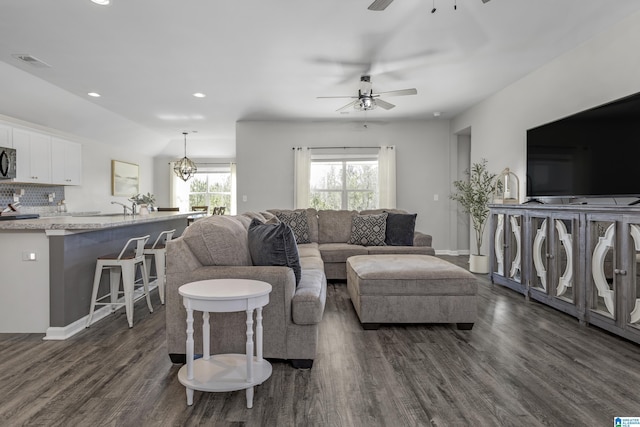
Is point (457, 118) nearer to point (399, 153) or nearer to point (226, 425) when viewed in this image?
point (399, 153)

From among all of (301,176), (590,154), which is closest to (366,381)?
(590,154)

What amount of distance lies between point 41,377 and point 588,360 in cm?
347

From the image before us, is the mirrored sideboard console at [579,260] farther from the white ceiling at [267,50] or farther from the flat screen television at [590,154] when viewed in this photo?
the white ceiling at [267,50]

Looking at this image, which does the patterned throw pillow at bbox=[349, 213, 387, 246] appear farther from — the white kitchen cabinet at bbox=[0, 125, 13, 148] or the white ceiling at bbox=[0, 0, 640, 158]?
the white kitchen cabinet at bbox=[0, 125, 13, 148]

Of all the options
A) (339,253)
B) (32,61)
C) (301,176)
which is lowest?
(339,253)

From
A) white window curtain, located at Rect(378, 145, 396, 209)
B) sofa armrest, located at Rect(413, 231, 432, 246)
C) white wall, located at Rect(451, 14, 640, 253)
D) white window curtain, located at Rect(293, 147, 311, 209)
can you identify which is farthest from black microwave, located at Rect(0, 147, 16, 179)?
white wall, located at Rect(451, 14, 640, 253)

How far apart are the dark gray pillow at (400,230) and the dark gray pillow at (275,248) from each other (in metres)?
2.78

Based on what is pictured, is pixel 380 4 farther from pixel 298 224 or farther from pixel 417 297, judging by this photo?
pixel 298 224

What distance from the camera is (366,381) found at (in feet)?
7.23

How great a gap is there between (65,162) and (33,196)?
754 millimetres

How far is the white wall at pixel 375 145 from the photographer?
7.31 meters

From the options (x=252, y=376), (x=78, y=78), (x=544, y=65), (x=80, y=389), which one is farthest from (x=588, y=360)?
(x=78, y=78)

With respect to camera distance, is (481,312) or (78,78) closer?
(481,312)

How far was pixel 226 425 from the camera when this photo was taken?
5.76 ft
